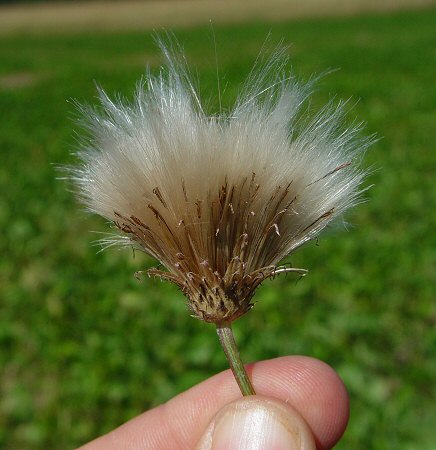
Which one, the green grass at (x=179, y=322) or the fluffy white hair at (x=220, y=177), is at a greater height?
the fluffy white hair at (x=220, y=177)

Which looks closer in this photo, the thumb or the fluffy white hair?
the fluffy white hair

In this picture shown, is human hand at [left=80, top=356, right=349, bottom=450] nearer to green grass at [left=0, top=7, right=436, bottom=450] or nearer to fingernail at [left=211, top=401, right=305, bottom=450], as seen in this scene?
fingernail at [left=211, top=401, right=305, bottom=450]

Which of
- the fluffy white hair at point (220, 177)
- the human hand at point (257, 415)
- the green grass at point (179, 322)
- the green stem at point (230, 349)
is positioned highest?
the fluffy white hair at point (220, 177)

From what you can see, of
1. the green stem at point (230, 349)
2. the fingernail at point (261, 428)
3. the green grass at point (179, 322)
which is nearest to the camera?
the green stem at point (230, 349)

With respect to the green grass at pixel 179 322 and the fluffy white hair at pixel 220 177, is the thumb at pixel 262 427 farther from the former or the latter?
the green grass at pixel 179 322

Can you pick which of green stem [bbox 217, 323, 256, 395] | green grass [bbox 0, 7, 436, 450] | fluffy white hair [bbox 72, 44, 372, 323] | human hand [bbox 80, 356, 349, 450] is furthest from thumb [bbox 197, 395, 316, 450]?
green grass [bbox 0, 7, 436, 450]

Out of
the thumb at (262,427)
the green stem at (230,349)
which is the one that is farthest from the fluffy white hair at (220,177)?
the thumb at (262,427)

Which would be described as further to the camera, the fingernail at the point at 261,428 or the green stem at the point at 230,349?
the fingernail at the point at 261,428

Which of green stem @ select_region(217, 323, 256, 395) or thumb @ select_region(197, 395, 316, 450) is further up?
green stem @ select_region(217, 323, 256, 395)

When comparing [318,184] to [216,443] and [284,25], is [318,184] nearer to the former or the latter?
[216,443]
